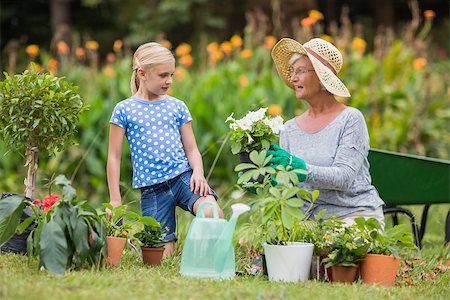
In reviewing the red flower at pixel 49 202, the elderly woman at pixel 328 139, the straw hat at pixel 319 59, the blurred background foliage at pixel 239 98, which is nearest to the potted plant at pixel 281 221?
the elderly woman at pixel 328 139

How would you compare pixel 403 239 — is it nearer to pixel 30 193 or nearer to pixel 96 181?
pixel 30 193

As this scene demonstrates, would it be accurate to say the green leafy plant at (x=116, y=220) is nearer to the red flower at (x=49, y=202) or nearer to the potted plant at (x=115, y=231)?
the potted plant at (x=115, y=231)

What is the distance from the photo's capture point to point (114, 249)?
3.58 m

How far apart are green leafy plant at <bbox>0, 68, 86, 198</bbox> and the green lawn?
557 mm

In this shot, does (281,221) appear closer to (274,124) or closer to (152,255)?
(274,124)

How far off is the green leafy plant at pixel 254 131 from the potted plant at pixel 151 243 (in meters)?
0.55

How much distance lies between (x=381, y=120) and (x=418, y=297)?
4.57 m

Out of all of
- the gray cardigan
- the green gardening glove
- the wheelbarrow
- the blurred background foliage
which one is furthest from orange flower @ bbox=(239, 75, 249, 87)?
the green gardening glove

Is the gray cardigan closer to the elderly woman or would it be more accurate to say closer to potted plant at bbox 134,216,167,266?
the elderly woman

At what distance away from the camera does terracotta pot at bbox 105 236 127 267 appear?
140 inches

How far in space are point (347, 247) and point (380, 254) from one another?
0.61 ft

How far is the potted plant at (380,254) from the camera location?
354cm

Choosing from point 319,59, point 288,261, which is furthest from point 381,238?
point 319,59

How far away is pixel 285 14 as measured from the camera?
11164 mm
